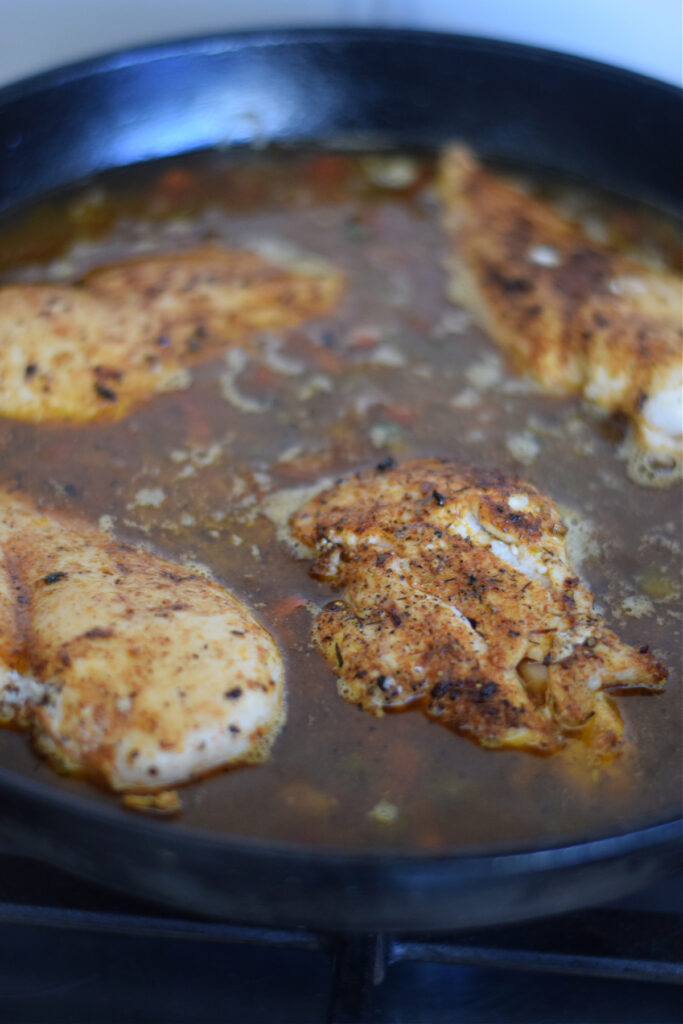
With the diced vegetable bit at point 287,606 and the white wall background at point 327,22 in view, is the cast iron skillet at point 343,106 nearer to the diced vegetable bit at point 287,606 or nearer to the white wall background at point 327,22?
the white wall background at point 327,22

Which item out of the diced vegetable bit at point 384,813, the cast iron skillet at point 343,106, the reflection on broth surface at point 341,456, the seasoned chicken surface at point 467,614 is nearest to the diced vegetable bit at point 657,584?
the reflection on broth surface at point 341,456

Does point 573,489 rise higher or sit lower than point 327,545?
higher

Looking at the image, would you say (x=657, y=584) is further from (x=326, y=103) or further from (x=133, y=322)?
(x=326, y=103)

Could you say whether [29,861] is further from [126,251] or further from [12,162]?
[12,162]

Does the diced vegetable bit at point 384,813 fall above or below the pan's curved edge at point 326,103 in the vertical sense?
below

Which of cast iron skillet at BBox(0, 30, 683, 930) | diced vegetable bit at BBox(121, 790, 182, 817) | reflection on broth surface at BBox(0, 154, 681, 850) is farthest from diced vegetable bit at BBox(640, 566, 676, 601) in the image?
cast iron skillet at BBox(0, 30, 683, 930)

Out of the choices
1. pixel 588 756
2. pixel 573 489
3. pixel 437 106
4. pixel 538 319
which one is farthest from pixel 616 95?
pixel 588 756
